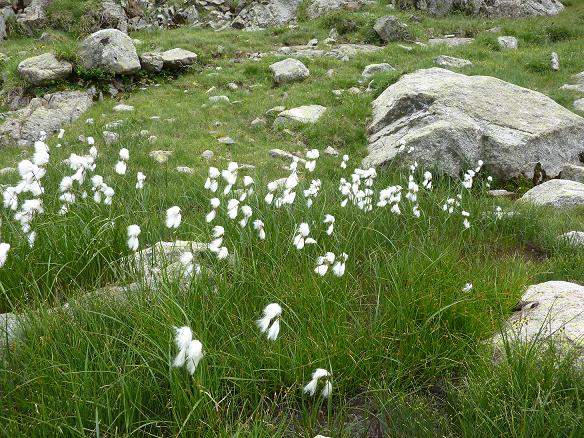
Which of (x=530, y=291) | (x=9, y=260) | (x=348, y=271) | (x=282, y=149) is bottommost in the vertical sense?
(x=282, y=149)

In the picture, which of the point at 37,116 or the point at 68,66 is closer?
the point at 37,116

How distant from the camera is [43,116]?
38.5ft

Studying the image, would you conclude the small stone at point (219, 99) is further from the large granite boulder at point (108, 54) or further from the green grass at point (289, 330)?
the green grass at point (289, 330)

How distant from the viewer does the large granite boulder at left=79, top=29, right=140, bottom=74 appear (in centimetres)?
1376

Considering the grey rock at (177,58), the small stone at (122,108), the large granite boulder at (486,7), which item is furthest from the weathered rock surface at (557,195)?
the large granite boulder at (486,7)

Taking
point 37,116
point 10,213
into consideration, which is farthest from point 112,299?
point 37,116

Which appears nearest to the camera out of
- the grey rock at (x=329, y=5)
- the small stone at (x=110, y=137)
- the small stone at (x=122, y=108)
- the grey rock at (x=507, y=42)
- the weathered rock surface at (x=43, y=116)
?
the small stone at (x=110, y=137)

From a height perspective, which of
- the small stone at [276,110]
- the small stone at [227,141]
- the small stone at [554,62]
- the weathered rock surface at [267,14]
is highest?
the weathered rock surface at [267,14]

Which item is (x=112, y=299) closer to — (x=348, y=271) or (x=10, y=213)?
(x=348, y=271)

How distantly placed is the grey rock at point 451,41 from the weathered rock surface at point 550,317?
15874 millimetres

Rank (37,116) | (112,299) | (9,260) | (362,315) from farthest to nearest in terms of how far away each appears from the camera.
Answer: (37,116), (9,260), (362,315), (112,299)

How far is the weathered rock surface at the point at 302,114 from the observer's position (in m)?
11.2

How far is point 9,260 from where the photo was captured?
3943 mm

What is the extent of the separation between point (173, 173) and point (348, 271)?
4.65 m
